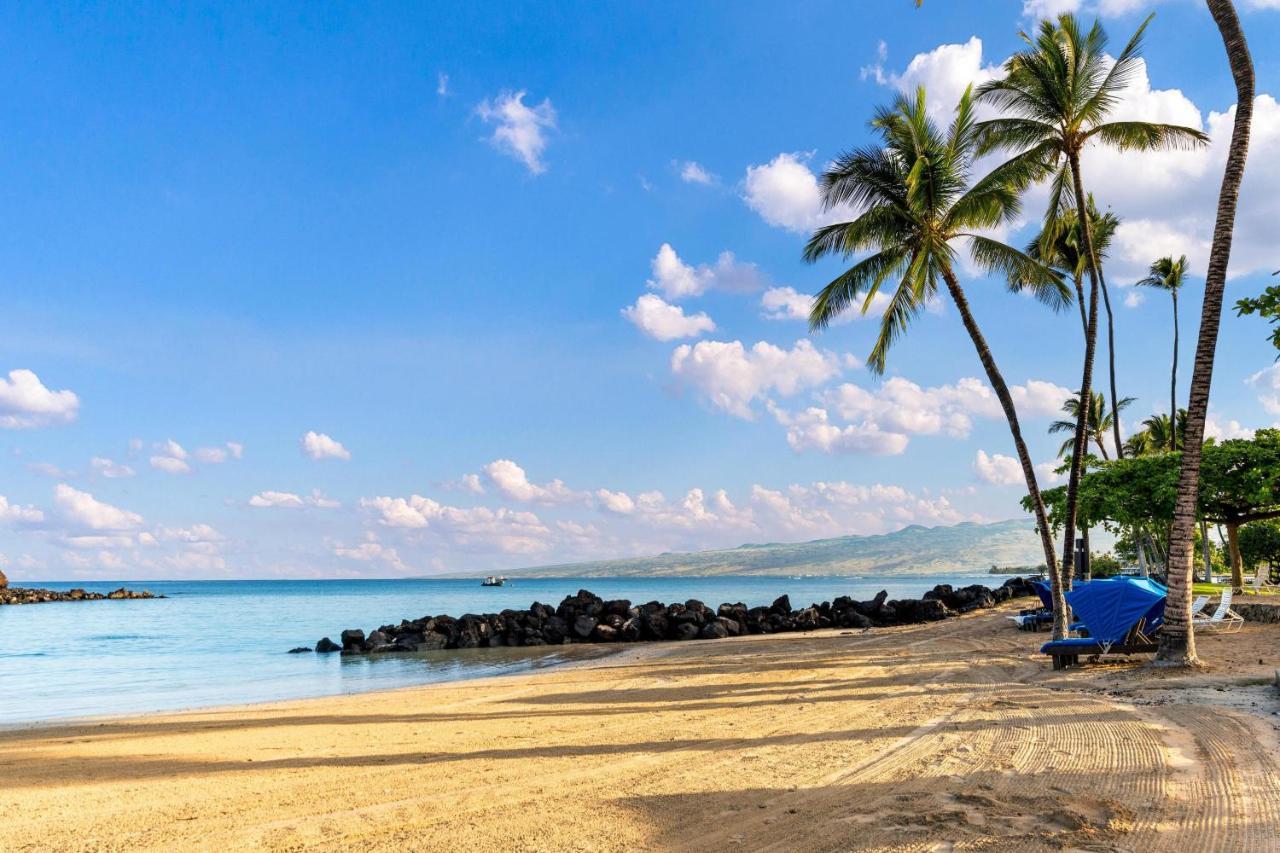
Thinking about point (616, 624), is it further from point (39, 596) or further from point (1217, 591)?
point (39, 596)

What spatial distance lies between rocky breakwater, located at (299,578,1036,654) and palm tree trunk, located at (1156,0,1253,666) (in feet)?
53.8

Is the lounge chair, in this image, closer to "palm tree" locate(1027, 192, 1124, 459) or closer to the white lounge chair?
the white lounge chair

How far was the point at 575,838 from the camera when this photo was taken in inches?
208

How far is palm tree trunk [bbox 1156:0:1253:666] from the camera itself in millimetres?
11750

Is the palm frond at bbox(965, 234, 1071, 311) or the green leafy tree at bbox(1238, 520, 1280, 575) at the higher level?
the palm frond at bbox(965, 234, 1071, 311)

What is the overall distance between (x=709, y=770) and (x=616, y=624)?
2226cm

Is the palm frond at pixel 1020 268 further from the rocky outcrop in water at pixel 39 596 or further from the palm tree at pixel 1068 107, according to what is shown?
the rocky outcrop in water at pixel 39 596

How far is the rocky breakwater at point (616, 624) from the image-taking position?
27.5m

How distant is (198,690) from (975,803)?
1816 cm

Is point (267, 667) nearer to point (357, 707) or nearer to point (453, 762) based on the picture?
point (357, 707)

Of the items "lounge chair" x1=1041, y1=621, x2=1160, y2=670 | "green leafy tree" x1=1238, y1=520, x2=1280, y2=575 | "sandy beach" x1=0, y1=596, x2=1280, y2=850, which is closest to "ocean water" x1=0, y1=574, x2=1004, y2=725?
"sandy beach" x1=0, y1=596, x2=1280, y2=850

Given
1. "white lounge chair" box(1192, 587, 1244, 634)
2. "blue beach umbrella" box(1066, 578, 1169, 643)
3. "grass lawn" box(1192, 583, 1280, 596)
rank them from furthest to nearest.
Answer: "grass lawn" box(1192, 583, 1280, 596) < "white lounge chair" box(1192, 587, 1244, 634) < "blue beach umbrella" box(1066, 578, 1169, 643)

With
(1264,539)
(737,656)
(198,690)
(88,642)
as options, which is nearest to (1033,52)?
(737,656)

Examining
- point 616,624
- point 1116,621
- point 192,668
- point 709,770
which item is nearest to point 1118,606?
point 1116,621
